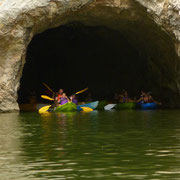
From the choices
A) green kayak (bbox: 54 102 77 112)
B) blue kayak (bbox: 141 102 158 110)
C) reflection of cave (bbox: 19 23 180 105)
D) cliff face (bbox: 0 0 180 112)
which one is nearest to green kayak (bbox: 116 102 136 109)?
blue kayak (bbox: 141 102 158 110)

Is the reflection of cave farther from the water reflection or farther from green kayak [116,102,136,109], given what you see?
the water reflection

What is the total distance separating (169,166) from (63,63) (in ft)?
90.2

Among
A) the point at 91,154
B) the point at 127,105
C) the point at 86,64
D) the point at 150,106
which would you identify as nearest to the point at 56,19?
the point at 127,105

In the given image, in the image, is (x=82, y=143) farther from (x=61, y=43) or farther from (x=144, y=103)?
(x=61, y=43)

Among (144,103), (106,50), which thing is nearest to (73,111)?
(144,103)

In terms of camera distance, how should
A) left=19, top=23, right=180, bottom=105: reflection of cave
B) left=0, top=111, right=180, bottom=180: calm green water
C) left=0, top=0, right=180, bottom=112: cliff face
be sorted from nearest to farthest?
left=0, top=111, right=180, bottom=180: calm green water, left=0, top=0, right=180, bottom=112: cliff face, left=19, top=23, right=180, bottom=105: reflection of cave

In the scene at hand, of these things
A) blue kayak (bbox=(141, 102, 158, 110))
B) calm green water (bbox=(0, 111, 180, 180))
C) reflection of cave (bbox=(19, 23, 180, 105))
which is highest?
reflection of cave (bbox=(19, 23, 180, 105))

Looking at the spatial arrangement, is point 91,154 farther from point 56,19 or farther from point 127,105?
point 127,105

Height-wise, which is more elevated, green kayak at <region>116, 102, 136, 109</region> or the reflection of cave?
the reflection of cave

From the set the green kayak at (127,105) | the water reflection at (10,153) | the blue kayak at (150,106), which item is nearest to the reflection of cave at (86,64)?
the blue kayak at (150,106)

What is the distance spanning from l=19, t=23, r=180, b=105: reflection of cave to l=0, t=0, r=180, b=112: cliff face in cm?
650

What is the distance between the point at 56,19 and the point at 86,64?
1333 cm

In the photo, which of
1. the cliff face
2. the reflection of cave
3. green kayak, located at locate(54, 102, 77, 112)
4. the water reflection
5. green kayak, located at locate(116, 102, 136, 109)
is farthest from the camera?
the reflection of cave

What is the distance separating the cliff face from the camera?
62.2 ft
